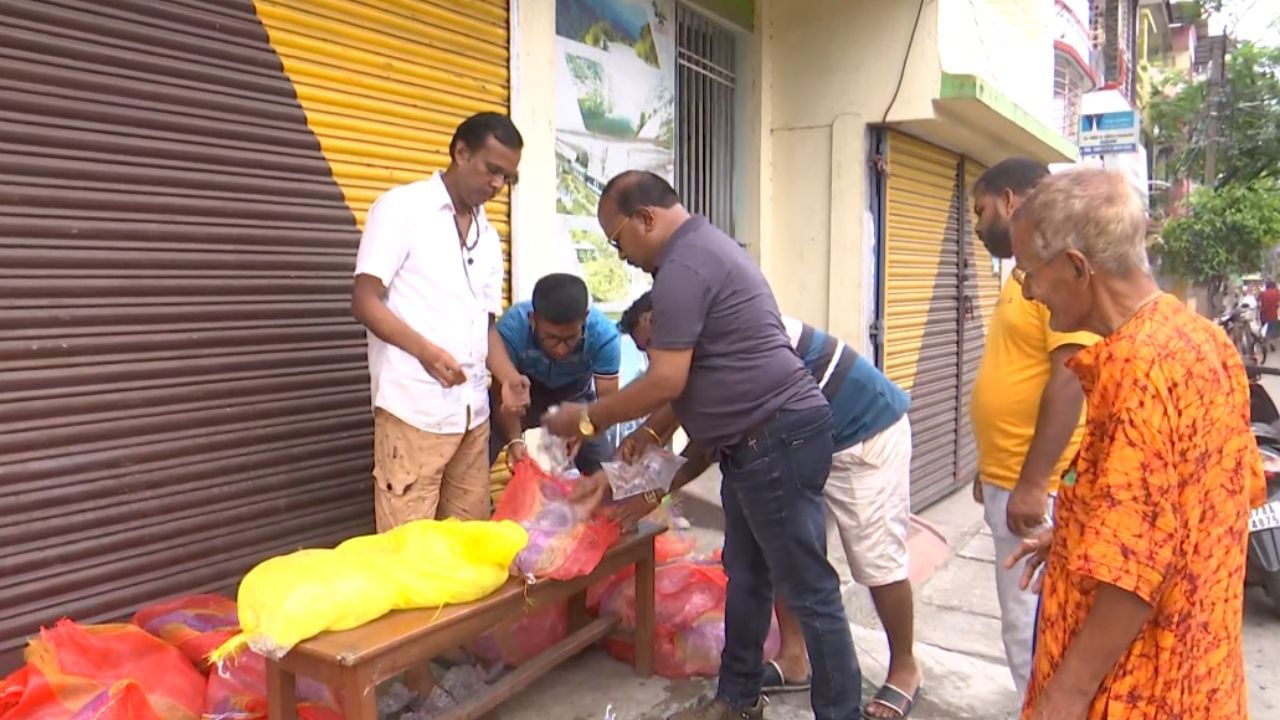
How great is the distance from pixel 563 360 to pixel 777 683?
4.97 feet

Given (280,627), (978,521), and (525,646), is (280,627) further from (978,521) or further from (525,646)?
(978,521)

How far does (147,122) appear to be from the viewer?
294 centimetres

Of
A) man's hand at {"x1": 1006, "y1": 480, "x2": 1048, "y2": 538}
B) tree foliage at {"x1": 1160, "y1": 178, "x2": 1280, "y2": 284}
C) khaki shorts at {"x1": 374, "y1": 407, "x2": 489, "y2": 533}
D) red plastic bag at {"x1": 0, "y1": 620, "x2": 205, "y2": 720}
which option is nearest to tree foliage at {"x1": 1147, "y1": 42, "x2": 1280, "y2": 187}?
tree foliage at {"x1": 1160, "y1": 178, "x2": 1280, "y2": 284}

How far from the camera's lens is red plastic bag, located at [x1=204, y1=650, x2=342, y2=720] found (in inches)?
103

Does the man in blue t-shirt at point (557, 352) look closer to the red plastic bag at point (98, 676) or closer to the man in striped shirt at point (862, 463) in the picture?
the man in striped shirt at point (862, 463)

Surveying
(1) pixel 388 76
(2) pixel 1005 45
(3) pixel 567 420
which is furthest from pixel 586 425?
(2) pixel 1005 45

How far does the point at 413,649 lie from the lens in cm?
244

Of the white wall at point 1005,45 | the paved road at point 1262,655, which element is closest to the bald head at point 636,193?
the paved road at point 1262,655

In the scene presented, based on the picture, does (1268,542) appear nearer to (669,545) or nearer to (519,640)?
(669,545)

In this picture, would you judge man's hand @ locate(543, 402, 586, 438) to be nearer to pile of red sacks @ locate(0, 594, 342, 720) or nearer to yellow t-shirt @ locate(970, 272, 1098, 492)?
pile of red sacks @ locate(0, 594, 342, 720)

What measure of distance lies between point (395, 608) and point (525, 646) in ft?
3.67

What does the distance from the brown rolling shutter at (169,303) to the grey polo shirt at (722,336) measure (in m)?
1.47

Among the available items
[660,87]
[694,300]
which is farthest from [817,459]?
[660,87]

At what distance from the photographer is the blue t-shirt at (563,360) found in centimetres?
378
